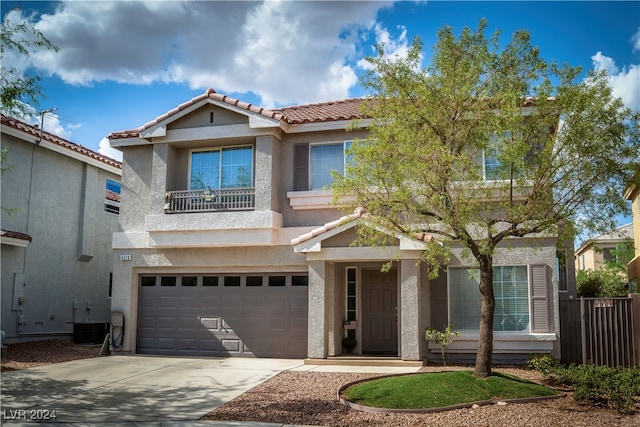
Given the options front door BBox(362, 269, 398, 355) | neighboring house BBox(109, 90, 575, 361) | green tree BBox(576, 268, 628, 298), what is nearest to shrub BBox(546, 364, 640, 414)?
neighboring house BBox(109, 90, 575, 361)

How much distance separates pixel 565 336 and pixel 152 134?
39.9ft

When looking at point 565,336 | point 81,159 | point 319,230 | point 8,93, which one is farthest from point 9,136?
point 565,336

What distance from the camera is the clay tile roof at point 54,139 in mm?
18516

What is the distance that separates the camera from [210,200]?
676 inches

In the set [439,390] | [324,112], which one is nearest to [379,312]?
[324,112]

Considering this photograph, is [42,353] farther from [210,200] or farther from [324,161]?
[324,161]

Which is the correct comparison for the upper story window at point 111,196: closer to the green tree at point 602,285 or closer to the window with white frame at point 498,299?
the window with white frame at point 498,299

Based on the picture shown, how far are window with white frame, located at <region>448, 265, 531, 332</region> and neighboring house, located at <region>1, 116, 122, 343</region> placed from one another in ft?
39.1

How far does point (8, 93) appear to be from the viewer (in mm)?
11602

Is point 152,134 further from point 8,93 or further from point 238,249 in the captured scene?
point 8,93

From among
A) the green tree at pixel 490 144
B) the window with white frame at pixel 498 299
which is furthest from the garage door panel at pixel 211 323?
the green tree at pixel 490 144

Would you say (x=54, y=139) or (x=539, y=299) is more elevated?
(x=54, y=139)

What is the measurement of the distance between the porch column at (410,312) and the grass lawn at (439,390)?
115 inches

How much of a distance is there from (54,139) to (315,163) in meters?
9.20
